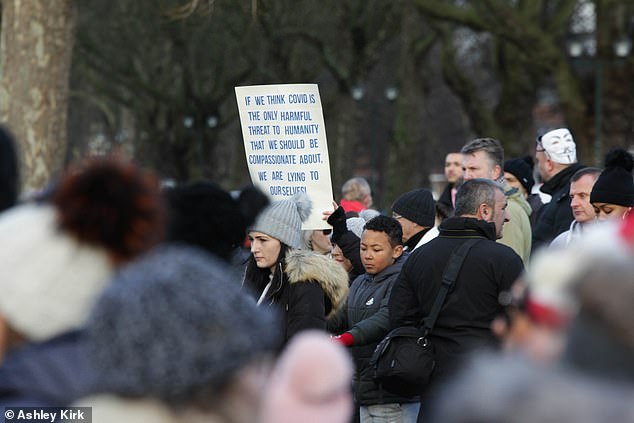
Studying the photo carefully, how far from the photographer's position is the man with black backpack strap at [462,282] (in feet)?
21.3

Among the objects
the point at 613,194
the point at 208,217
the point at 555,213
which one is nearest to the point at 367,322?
the point at 613,194

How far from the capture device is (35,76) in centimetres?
1240

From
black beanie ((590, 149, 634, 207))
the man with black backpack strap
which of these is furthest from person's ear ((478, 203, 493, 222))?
black beanie ((590, 149, 634, 207))

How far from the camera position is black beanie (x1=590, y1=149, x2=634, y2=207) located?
734 cm

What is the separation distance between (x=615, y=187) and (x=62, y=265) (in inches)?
201

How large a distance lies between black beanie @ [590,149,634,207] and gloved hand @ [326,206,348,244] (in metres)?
1.58

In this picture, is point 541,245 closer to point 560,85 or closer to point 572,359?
point 572,359

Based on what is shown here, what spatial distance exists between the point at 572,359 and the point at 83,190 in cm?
127

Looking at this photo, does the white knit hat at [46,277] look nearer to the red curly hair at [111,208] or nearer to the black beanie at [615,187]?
the red curly hair at [111,208]

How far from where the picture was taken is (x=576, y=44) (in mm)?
27219

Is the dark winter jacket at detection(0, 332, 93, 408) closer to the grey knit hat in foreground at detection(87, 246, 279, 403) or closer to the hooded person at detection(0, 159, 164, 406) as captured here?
the hooded person at detection(0, 159, 164, 406)

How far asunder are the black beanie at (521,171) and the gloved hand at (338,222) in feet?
6.73

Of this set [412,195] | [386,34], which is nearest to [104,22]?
[386,34]

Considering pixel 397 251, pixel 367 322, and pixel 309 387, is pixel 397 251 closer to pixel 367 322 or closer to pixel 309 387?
pixel 367 322
